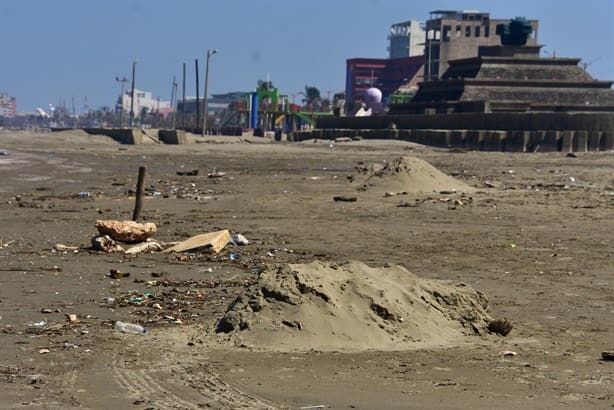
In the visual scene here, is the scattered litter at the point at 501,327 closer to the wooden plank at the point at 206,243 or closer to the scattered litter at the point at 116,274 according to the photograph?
the scattered litter at the point at 116,274

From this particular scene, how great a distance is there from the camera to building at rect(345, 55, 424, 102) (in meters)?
161

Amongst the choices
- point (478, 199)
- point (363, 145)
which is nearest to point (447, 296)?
point (478, 199)

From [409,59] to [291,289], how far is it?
15579 cm

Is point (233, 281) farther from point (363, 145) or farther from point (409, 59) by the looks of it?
point (409, 59)

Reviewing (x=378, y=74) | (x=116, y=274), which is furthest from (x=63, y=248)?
(x=378, y=74)

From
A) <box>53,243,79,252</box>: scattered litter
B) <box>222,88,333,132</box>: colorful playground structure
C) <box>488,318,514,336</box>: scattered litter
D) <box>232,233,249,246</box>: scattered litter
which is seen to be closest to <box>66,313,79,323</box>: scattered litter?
<box>488,318,514,336</box>: scattered litter

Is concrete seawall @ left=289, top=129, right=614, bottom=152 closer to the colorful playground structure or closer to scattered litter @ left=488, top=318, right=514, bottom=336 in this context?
scattered litter @ left=488, top=318, right=514, bottom=336

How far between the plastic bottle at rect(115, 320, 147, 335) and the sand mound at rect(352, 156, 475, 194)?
13.3 metres

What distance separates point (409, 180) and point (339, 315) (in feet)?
45.3

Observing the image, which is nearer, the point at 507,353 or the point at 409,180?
the point at 507,353

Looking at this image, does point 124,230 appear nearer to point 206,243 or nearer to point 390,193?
point 206,243

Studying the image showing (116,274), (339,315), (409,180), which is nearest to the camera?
(339,315)

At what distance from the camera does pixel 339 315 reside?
7.75 meters

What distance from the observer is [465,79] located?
202ft
